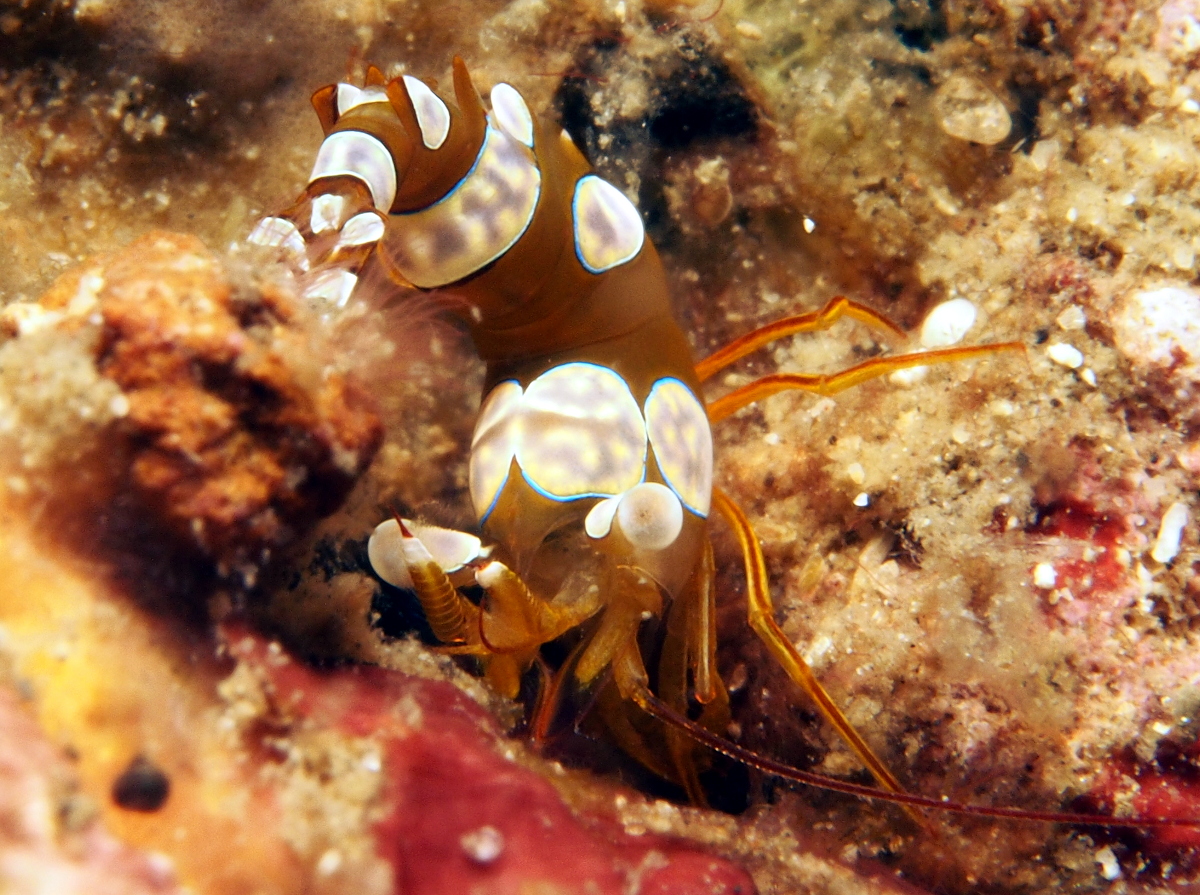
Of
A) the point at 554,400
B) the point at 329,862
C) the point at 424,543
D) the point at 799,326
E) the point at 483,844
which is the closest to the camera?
the point at 329,862

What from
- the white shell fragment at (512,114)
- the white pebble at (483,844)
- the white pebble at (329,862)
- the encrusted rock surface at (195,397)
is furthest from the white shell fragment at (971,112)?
the white pebble at (329,862)

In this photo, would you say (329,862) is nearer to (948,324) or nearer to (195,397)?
(195,397)

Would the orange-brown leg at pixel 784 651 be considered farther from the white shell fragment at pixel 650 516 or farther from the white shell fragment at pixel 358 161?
the white shell fragment at pixel 358 161

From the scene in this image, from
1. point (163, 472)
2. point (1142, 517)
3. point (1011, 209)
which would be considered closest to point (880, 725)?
point (1142, 517)

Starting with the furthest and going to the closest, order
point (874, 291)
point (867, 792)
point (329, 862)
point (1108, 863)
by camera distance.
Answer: point (874, 291)
point (1108, 863)
point (867, 792)
point (329, 862)

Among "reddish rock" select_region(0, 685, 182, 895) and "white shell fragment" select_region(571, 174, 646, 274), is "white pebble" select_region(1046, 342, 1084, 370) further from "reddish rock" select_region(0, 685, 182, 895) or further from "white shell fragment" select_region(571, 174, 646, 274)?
"reddish rock" select_region(0, 685, 182, 895)

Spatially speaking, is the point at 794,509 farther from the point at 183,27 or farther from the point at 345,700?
the point at 183,27

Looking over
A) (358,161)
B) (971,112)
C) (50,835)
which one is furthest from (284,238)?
(971,112)

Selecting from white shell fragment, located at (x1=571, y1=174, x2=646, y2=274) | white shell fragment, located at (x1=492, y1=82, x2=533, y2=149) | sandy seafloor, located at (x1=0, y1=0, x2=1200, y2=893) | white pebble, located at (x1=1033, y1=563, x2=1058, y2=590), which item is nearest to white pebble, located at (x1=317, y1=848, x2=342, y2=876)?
sandy seafloor, located at (x1=0, y1=0, x2=1200, y2=893)
